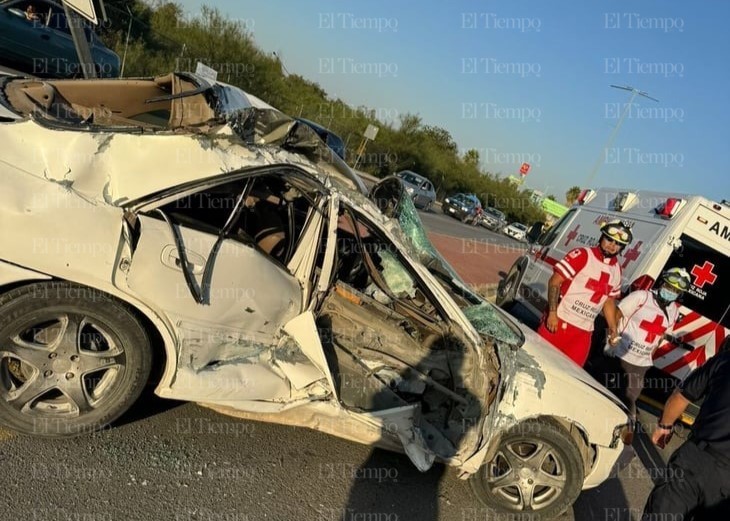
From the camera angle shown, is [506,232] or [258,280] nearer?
[258,280]

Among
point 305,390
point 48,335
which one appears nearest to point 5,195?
point 48,335

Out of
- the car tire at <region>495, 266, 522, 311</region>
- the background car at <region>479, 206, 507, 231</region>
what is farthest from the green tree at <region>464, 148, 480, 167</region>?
the car tire at <region>495, 266, 522, 311</region>

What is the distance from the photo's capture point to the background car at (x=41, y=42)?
9.41 metres

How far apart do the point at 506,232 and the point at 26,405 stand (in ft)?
111

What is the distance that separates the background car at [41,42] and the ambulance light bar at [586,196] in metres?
8.05

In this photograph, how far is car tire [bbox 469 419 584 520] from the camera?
3.59 metres

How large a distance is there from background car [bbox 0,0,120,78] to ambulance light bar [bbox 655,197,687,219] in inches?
337

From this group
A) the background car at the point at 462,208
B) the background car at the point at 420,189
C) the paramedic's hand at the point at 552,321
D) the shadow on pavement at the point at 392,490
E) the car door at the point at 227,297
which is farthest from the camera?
the background car at the point at 462,208

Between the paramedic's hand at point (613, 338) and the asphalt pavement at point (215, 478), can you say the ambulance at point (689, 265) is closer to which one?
the paramedic's hand at point (613, 338)

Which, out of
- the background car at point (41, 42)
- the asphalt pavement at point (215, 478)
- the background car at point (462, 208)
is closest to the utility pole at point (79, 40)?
the background car at point (41, 42)

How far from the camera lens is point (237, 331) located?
3.18 m

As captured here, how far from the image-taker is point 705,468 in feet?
8.74

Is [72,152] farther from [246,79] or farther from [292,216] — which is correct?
[246,79]

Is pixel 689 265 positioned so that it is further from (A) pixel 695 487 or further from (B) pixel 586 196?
(A) pixel 695 487
